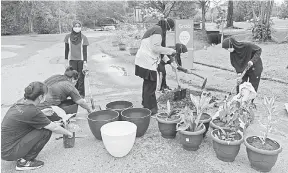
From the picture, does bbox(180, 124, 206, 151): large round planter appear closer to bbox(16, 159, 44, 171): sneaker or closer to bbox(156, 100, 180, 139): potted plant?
bbox(156, 100, 180, 139): potted plant

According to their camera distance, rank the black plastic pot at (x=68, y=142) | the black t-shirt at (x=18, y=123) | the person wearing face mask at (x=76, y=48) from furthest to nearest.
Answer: the person wearing face mask at (x=76, y=48) < the black plastic pot at (x=68, y=142) < the black t-shirt at (x=18, y=123)

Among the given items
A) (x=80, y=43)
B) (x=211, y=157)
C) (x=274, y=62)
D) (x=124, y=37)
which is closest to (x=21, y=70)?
(x=80, y=43)

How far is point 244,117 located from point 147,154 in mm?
1259

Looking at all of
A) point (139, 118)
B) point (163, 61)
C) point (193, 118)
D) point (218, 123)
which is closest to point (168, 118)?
point (139, 118)

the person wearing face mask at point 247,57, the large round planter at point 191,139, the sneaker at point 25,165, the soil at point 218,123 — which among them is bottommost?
the sneaker at point 25,165

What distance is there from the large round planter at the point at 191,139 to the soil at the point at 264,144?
1.77 feet

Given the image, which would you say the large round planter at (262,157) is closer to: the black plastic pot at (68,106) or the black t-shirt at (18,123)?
the black t-shirt at (18,123)

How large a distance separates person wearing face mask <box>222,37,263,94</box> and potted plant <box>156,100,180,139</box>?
138cm

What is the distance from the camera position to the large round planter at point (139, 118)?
11.3 feet

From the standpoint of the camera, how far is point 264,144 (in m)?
2.80

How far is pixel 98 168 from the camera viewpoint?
9.53 ft

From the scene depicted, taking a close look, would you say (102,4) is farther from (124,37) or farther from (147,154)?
(147,154)

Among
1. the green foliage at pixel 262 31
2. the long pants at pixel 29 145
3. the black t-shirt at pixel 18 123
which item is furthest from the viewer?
the green foliage at pixel 262 31

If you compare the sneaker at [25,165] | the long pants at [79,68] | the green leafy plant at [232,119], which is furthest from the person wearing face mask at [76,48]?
the green leafy plant at [232,119]
